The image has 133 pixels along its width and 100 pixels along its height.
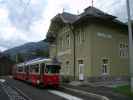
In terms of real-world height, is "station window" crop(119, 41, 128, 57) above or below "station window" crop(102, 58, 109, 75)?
above

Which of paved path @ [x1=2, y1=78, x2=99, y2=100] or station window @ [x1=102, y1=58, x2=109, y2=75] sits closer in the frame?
paved path @ [x1=2, y1=78, x2=99, y2=100]

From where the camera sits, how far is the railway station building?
1160 inches

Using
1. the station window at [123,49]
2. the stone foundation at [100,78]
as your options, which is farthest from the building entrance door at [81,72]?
the station window at [123,49]

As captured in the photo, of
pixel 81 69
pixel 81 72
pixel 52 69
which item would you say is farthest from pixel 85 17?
pixel 52 69

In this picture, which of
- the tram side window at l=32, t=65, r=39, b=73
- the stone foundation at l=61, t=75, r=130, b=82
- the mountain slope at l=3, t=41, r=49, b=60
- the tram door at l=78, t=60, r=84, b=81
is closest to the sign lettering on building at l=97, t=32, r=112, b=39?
the tram door at l=78, t=60, r=84, b=81

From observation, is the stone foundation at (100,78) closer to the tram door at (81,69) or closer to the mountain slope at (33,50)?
the tram door at (81,69)

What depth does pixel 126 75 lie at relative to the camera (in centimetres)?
3312

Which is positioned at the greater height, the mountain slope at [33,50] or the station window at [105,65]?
the mountain slope at [33,50]

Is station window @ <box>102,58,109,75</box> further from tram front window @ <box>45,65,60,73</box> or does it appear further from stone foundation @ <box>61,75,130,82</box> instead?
tram front window @ <box>45,65,60,73</box>

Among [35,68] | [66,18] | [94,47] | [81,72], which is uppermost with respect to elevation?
[66,18]

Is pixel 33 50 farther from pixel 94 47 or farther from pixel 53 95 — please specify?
pixel 53 95

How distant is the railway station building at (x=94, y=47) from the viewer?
29469 millimetres

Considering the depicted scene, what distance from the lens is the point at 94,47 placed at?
29.5 metres

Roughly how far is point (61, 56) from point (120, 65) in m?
8.74
